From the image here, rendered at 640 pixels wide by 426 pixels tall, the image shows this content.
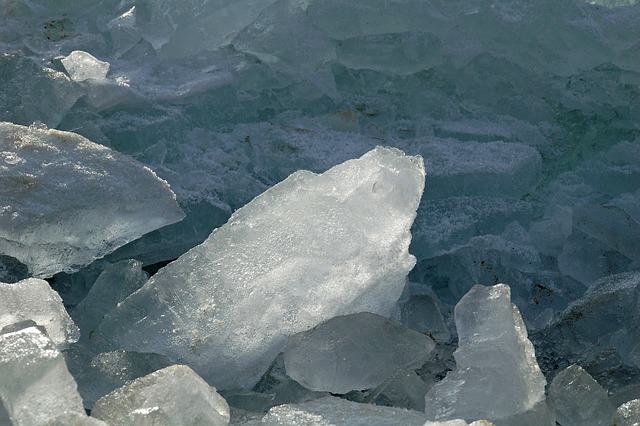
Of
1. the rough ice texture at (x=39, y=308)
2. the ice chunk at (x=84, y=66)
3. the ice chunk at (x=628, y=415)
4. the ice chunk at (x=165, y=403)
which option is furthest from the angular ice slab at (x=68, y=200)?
the ice chunk at (x=628, y=415)

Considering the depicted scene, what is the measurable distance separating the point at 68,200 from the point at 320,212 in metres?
0.44

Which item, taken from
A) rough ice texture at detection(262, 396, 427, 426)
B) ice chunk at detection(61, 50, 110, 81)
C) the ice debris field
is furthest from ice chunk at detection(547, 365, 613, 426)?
ice chunk at detection(61, 50, 110, 81)

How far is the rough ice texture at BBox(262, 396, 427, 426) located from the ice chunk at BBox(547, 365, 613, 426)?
22cm

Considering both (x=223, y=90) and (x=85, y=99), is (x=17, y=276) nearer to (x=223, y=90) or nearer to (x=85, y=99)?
(x=85, y=99)

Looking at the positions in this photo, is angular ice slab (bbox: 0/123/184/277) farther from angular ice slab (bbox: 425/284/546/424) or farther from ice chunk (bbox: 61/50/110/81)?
angular ice slab (bbox: 425/284/546/424)

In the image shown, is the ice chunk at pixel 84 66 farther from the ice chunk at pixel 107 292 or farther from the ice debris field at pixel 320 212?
the ice chunk at pixel 107 292

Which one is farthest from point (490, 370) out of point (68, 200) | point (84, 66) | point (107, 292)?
point (84, 66)

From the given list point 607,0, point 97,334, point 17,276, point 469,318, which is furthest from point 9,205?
point 607,0

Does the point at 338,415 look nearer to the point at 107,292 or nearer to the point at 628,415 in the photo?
the point at 628,415

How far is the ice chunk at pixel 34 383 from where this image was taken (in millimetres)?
946

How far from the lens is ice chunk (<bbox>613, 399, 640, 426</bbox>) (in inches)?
40.2

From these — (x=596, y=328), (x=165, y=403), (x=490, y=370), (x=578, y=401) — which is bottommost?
(x=596, y=328)

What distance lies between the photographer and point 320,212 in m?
1.29

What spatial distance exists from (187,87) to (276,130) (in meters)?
0.22
